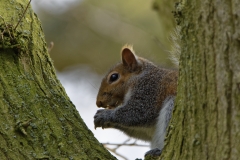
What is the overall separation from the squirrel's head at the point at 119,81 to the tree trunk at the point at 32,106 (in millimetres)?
1041

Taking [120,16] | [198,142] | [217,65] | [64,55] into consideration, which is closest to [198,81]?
[217,65]

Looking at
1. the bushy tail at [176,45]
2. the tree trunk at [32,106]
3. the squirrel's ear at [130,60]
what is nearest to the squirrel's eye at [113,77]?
the squirrel's ear at [130,60]

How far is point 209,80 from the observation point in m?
1.95

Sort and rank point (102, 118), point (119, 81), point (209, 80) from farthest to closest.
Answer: point (119, 81), point (102, 118), point (209, 80)

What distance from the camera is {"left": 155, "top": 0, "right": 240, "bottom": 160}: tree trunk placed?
1.88 m

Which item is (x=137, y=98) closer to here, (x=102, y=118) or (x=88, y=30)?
(x=102, y=118)

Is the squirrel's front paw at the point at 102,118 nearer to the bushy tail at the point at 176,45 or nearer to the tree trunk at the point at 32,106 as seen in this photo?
the bushy tail at the point at 176,45

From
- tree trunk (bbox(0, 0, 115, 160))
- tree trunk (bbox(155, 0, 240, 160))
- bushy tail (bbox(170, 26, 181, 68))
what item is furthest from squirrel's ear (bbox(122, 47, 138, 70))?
tree trunk (bbox(155, 0, 240, 160))

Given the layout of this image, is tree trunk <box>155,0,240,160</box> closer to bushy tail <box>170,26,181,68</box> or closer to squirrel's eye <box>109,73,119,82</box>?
bushy tail <box>170,26,181,68</box>

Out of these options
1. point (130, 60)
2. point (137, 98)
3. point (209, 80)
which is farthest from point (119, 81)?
point (209, 80)

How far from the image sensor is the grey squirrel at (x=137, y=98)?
3678 millimetres

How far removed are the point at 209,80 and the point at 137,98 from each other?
6.39 feet

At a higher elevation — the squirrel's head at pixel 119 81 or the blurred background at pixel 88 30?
the blurred background at pixel 88 30

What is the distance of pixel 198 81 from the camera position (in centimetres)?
200
